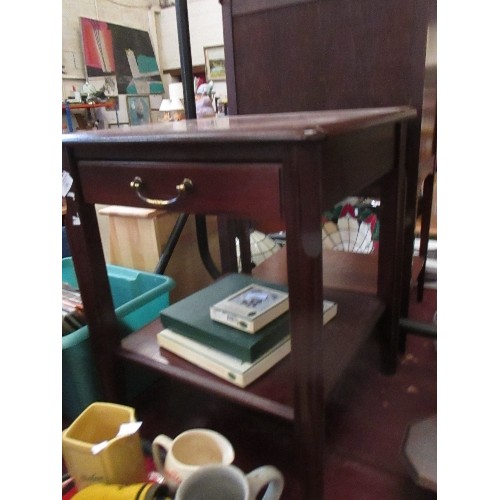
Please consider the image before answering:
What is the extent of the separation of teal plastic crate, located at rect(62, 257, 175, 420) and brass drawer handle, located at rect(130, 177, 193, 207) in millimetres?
375

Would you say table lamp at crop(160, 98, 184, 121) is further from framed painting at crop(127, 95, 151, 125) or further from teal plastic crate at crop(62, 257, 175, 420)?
teal plastic crate at crop(62, 257, 175, 420)

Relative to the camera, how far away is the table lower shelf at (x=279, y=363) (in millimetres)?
659

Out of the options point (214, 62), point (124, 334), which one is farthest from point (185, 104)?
point (214, 62)

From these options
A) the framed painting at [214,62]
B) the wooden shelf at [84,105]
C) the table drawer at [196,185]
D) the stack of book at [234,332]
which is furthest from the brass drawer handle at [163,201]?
the framed painting at [214,62]

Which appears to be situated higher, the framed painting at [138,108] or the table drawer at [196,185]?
the framed painting at [138,108]

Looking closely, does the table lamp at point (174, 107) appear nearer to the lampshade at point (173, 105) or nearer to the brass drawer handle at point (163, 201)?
the lampshade at point (173, 105)

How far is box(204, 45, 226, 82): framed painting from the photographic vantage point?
3447 mm

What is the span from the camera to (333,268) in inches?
45.4

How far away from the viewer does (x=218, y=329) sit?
74cm

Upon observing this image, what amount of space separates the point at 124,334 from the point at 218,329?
32 centimetres

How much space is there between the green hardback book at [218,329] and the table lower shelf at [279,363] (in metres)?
0.05
